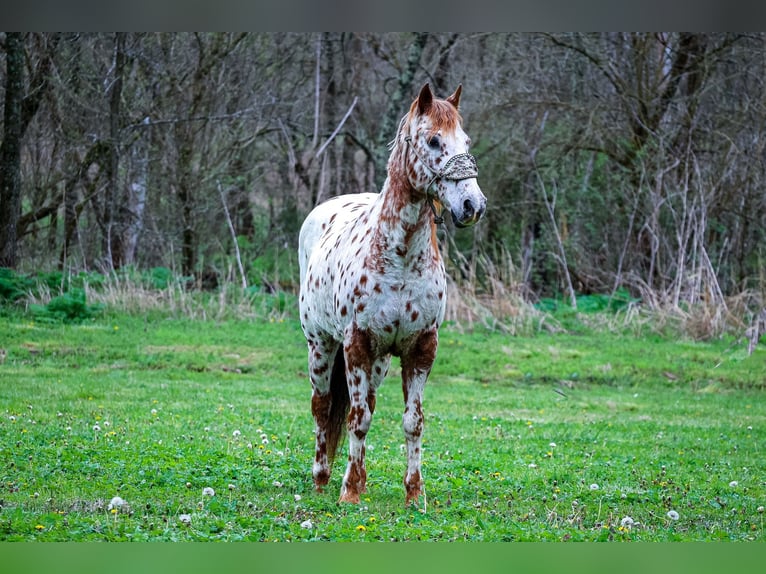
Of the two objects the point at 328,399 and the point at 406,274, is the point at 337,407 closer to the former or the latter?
the point at 328,399

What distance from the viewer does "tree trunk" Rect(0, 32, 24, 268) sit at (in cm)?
1280

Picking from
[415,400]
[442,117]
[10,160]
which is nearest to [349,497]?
[415,400]

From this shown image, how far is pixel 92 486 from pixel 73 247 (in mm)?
9861

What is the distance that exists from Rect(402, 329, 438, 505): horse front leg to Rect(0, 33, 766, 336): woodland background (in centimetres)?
837

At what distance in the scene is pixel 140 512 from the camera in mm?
4676

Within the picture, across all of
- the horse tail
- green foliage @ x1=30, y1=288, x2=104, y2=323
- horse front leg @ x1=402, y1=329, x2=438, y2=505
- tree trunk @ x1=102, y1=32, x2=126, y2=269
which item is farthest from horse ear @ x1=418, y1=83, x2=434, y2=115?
tree trunk @ x1=102, y1=32, x2=126, y2=269

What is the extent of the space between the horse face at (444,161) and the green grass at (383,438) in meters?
1.59

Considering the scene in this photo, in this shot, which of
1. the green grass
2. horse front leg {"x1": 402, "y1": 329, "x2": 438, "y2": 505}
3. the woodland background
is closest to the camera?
the green grass

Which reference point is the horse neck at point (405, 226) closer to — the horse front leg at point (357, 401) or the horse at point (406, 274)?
the horse at point (406, 274)

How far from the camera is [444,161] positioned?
457cm

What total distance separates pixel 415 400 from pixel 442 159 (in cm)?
131

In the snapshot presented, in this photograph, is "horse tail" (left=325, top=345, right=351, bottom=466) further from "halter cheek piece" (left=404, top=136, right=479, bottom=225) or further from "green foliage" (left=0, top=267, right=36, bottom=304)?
"green foliage" (left=0, top=267, right=36, bottom=304)

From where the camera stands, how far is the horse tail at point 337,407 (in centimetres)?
555

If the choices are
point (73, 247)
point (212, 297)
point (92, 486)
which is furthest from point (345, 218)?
point (73, 247)
